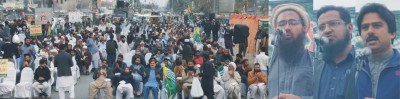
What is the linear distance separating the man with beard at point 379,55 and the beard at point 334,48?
17.8 inches

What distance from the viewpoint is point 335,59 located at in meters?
7.38

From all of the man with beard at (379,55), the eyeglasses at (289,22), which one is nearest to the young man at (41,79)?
the eyeglasses at (289,22)

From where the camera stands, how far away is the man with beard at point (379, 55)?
6551 mm

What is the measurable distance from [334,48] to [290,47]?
2.14 ft

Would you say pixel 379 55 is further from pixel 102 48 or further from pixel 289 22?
pixel 102 48

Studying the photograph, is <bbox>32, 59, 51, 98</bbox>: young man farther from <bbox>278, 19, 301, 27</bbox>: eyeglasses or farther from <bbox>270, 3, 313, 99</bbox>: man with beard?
<bbox>278, 19, 301, 27</bbox>: eyeglasses

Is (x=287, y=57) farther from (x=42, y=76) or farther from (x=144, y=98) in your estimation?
(x=42, y=76)

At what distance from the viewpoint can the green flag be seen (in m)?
12.9

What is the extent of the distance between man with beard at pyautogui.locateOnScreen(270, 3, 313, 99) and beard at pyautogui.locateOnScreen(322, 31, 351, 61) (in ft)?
0.87

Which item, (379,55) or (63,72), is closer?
(379,55)

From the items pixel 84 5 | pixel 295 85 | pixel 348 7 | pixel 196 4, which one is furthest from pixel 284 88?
pixel 84 5

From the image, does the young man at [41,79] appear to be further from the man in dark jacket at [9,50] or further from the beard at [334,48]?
the beard at [334,48]

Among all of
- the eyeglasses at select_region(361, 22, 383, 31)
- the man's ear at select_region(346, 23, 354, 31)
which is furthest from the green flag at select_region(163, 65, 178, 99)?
the eyeglasses at select_region(361, 22, 383, 31)

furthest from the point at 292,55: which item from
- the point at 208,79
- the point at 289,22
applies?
the point at 208,79
